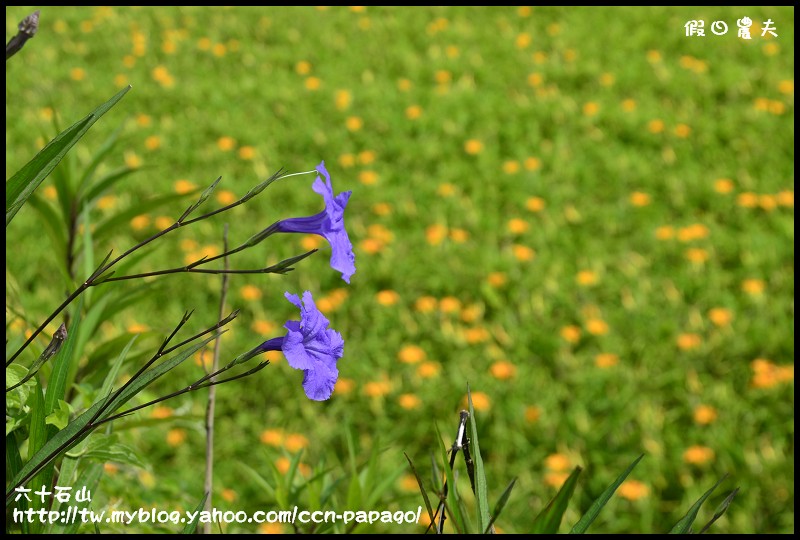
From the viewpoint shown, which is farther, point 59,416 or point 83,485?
point 83,485

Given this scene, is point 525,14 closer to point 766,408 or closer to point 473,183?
point 473,183

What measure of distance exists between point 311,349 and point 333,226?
14 centimetres

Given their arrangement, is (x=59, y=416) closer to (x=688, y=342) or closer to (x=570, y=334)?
(x=570, y=334)

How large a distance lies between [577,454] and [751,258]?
1385 mm

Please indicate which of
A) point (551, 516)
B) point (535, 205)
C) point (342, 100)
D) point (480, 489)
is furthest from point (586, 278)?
point (480, 489)

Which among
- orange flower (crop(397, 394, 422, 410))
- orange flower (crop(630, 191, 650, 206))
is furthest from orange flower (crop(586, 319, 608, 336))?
orange flower (crop(630, 191, 650, 206))

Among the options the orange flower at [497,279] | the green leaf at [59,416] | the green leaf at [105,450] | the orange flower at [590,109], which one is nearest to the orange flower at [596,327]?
the orange flower at [497,279]

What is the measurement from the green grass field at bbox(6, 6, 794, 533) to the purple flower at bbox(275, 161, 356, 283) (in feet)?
2.10

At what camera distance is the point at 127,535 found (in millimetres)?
1460

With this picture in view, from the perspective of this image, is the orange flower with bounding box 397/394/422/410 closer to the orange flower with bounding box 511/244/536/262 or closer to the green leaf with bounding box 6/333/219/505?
the orange flower with bounding box 511/244/536/262

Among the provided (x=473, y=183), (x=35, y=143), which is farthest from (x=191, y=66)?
(x=473, y=183)

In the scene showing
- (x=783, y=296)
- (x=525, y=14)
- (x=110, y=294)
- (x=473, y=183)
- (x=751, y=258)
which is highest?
(x=525, y=14)

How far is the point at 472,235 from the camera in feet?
11.9

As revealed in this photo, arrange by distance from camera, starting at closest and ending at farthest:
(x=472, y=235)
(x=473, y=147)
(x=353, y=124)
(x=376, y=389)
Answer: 1. (x=376, y=389)
2. (x=472, y=235)
3. (x=473, y=147)
4. (x=353, y=124)
